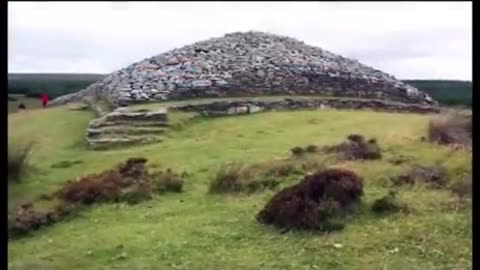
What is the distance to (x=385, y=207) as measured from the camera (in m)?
11.9

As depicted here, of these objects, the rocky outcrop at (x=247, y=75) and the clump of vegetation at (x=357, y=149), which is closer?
the clump of vegetation at (x=357, y=149)

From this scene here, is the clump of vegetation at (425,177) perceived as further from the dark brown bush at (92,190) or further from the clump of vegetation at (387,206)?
the dark brown bush at (92,190)

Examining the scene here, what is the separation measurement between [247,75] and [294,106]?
3.32 meters

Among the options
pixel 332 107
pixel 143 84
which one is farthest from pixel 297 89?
pixel 143 84

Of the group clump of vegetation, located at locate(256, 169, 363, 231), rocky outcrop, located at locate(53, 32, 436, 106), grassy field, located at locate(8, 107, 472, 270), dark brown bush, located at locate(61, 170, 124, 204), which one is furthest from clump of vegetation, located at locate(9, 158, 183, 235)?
rocky outcrop, located at locate(53, 32, 436, 106)

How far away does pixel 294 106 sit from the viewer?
1093 inches

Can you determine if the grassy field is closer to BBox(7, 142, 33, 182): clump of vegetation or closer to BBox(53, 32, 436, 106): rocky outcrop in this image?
BBox(7, 142, 33, 182): clump of vegetation

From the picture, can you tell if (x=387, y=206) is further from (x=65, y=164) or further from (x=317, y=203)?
(x=65, y=164)

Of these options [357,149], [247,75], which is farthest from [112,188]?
[247,75]

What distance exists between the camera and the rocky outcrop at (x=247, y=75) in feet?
94.7

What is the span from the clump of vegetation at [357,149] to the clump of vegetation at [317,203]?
378 cm

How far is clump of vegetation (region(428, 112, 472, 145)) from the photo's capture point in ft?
60.0

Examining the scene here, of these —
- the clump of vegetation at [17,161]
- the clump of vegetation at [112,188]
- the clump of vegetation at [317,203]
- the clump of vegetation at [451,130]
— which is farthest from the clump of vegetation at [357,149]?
the clump of vegetation at [17,161]
